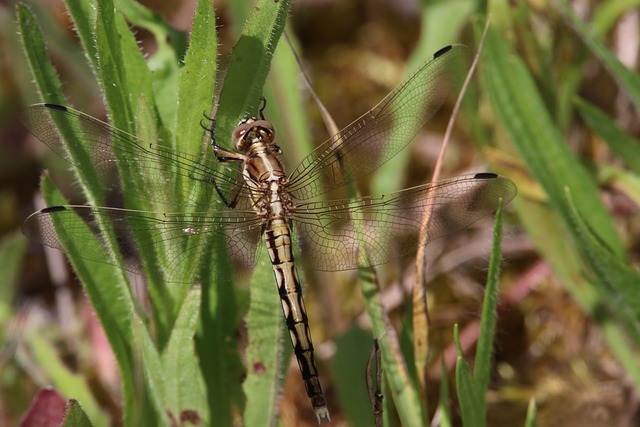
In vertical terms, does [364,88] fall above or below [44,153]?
above

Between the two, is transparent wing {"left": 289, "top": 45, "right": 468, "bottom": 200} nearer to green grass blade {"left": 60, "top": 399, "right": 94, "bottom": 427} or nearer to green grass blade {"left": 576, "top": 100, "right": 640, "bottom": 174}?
green grass blade {"left": 576, "top": 100, "right": 640, "bottom": 174}

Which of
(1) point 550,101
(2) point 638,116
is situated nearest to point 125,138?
(1) point 550,101

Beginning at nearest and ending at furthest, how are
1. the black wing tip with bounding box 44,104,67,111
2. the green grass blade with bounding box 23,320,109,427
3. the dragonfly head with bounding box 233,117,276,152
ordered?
the black wing tip with bounding box 44,104,67,111, the dragonfly head with bounding box 233,117,276,152, the green grass blade with bounding box 23,320,109,427

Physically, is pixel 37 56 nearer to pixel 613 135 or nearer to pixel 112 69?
pixel 112 69

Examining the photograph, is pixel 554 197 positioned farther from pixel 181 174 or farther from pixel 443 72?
pixel 181 174

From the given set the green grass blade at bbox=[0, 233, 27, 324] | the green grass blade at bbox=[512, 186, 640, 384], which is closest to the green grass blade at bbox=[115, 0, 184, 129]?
the green grass blade at bbox=[0, 233, 27, 324]

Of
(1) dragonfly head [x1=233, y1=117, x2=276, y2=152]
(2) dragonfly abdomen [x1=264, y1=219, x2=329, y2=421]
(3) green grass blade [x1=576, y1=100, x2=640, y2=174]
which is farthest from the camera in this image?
(3) green grass blade [x1=576, y1=100, x2=640, y2=174]

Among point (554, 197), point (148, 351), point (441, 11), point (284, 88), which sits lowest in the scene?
point (148, 351)

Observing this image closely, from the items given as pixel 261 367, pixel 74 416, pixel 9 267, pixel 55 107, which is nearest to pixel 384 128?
pixel 261 367
